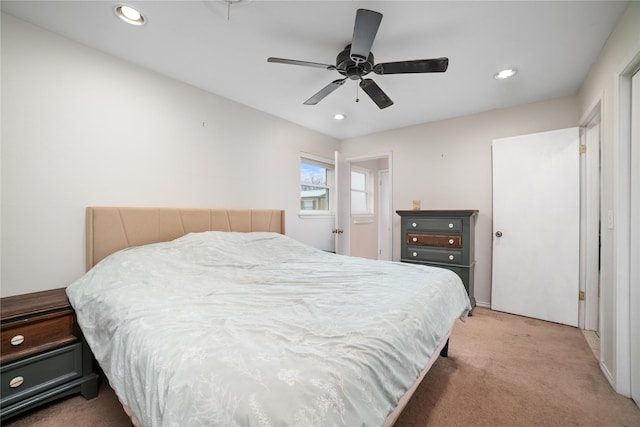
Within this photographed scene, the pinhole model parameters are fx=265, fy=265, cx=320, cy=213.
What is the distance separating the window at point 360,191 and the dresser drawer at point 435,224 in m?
1.64

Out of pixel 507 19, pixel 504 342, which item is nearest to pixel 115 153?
pixel 507 19

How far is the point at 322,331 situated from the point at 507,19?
7.48ft

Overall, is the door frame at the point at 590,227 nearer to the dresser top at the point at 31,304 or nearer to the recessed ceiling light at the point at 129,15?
the recessed ceiling light at the point at 129,15

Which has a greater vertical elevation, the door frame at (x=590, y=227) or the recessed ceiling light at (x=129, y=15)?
the recessed ceiling light at (x=129, y=15)

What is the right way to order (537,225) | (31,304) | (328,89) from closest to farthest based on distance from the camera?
(31,304) < (328,89) < (537,225)

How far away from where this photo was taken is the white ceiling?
168cm

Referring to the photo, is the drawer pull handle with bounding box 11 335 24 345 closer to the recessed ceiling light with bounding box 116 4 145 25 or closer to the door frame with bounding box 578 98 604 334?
Answer: the recessed ceiling light with bounding box 116 4 145 25

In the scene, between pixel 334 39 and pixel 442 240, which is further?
pixel 442 240

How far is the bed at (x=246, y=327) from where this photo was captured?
2.45ft

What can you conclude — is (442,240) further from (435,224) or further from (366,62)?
(366,62)

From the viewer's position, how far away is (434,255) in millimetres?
3361

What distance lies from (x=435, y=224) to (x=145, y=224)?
3.17 m

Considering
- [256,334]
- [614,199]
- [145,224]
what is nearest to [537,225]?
[614,199]

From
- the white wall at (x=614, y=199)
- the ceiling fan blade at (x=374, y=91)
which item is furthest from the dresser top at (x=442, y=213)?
the ceiling fan blade at (x=374, y=91)
